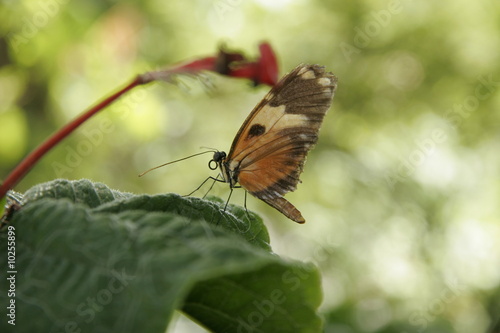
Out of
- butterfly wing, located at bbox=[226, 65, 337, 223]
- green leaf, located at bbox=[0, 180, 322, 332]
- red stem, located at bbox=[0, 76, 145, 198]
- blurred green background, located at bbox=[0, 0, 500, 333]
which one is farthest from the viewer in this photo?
blurred green background, located at bbox=[0, 0, 500, 333]

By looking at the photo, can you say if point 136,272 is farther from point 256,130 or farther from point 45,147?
point 256,130

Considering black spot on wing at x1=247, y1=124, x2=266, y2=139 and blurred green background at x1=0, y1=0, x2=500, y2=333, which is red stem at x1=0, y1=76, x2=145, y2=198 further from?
blurred green background at x1=0, y1=0, x2=500, y2=333

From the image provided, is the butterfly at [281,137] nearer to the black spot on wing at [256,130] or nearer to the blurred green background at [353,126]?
the black spot on wing at [256,130]

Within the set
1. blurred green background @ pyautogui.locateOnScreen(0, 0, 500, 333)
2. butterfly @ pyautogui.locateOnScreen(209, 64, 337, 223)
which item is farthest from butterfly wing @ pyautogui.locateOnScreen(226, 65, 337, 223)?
blurred green background @ pyautogui.locateOnScreen(0, 0, 500, 333)

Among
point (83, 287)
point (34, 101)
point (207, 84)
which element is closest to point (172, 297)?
point (83, 287)

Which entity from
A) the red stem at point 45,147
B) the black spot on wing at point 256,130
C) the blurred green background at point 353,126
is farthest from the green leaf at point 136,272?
the blurred green background at point 353,126

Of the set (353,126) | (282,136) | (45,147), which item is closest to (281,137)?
(282,136)
